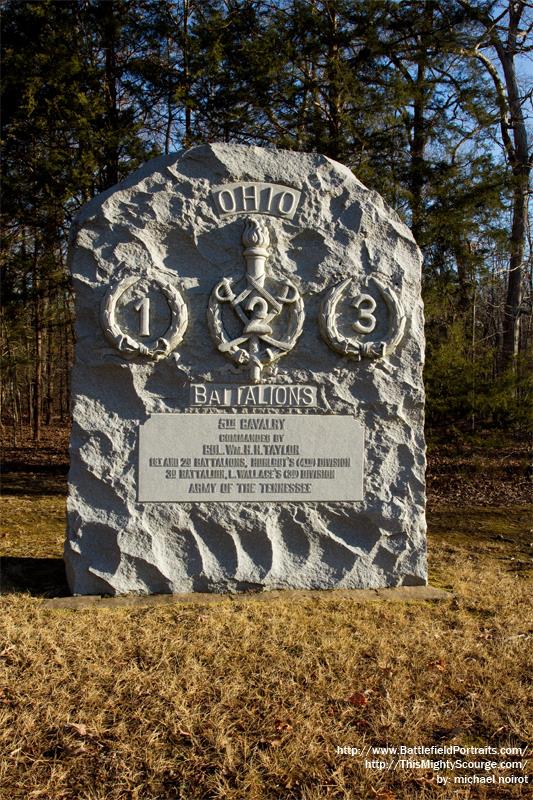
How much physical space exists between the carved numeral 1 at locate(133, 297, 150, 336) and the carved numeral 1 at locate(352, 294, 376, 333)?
1336mm

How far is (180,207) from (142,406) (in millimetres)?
1300

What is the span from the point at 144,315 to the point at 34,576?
2.08 m

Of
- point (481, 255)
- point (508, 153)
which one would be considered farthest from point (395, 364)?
point (508, 153)

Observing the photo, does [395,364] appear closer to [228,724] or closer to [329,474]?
[329,474]

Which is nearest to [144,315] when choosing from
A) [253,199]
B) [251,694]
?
[253,199]

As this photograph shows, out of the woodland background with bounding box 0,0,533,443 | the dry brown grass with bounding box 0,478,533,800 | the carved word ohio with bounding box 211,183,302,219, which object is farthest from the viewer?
the woodland background with bounding box 0,0,533,443

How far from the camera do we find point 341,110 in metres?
8.38

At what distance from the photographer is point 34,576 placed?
5043 mm

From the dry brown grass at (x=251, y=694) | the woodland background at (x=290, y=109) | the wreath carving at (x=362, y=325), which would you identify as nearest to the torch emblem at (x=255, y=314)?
the wreath carving at (x=362, y=325)

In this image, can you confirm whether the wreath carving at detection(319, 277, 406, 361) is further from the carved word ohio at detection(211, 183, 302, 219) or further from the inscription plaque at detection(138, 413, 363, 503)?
Answer: the carved word ohio at detection(211, 183, 302, 219)

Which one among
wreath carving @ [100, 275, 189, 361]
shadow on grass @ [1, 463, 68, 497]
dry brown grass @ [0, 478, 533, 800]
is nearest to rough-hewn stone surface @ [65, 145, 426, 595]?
wreath carving @ [100, 275, 189, 361]

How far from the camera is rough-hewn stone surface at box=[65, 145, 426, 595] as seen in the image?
4.44 metres

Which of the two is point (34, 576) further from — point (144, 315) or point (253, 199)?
point (253, 199)

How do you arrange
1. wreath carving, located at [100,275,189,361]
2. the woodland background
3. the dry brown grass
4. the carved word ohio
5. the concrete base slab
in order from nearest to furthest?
1. the dry brown grass
2. the concrete base slab
3. wreath carving, located at [100,275,189,361]
4. the carved word ohio
5. the woodland background
